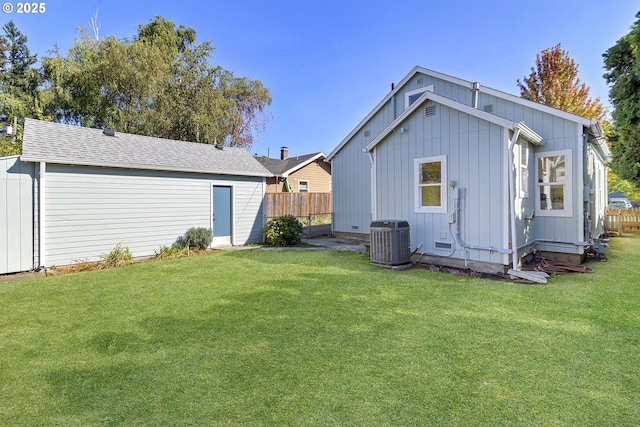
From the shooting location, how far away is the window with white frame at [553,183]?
746 cm

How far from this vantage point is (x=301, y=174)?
21.6 metres

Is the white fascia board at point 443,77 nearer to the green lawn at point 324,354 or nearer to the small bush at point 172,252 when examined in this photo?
the green lawn at point 324,354

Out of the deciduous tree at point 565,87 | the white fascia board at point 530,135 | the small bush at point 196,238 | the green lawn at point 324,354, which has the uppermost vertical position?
the deciduous tree at point 565,87

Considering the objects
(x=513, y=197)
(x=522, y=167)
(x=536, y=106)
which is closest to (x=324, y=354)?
(x=513, y=197)

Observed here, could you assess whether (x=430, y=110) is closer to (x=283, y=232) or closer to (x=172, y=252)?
(x=283, y=232)

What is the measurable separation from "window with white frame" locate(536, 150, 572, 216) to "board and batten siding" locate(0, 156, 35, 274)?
11.6 metres

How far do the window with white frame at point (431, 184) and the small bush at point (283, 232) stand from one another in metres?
4.78

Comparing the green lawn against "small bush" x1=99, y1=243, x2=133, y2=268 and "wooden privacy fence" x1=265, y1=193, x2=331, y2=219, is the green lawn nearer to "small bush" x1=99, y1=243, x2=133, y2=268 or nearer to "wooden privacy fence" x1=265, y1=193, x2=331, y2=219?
"small bush" x1=99, y1=243, x2=133, y2=268

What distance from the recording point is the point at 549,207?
7734 millimetres

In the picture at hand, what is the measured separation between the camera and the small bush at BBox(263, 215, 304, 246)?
35.6 feet

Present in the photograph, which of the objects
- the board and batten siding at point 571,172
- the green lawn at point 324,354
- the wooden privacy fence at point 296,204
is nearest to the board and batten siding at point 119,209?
the green lawn at point 324,354

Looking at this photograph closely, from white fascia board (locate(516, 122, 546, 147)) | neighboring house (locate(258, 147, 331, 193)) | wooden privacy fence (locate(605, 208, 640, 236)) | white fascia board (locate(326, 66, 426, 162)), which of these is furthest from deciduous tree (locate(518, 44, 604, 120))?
neighboring house (locate(258, 147, 331, 193))

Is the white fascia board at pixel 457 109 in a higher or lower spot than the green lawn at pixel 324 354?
higher

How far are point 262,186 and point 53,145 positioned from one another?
19.5 ft
